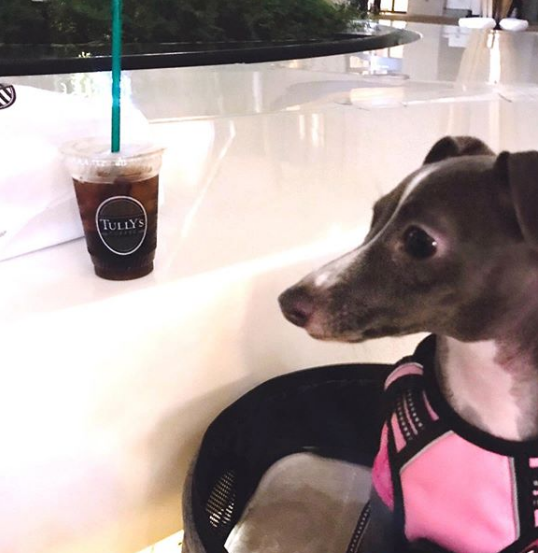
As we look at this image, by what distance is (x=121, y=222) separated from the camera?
2.07 ft

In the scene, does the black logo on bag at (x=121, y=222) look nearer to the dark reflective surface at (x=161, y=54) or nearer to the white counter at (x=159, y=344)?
the white counter at (x=159, y=344)

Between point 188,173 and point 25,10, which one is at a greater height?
point 25,10

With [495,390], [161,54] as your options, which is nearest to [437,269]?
[495,390]

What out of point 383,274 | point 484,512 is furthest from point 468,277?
point 484,512

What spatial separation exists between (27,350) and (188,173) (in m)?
0.41

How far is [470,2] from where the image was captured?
4797mm

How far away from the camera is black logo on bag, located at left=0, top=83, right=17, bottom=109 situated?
2.42 feet

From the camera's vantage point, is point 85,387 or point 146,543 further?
point 146,543

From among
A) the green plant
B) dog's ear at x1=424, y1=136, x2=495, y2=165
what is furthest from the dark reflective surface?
dog's ear at x1=424, y1=136, x2=495, y2=165

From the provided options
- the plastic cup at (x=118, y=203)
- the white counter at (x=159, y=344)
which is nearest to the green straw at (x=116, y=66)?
the plastic cup at (x=118, y=203)

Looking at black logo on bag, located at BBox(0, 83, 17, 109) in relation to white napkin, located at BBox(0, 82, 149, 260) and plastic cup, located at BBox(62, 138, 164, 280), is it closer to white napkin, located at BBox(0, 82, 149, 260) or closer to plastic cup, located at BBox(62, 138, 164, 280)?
white napkin, located at BBox(0, 82, 149, 260)

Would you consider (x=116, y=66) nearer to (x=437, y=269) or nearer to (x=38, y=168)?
(x=38, y=168)

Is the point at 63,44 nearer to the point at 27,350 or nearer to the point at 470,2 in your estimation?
the point at 27,350

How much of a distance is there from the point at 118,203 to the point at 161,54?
118 centimetres
